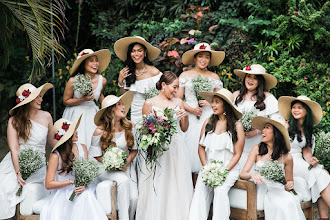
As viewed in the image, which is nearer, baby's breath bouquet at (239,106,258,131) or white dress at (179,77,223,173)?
baby's breath bouquet at (239,106,258,131)

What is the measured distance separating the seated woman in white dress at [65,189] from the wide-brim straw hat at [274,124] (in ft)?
8.39

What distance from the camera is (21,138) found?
687 cm

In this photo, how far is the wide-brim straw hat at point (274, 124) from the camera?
647 cm

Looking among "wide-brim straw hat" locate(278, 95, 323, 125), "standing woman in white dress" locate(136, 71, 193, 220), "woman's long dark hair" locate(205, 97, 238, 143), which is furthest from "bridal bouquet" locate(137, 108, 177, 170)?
"wide-brim straw hat" locate(278, 95, 323, 125)

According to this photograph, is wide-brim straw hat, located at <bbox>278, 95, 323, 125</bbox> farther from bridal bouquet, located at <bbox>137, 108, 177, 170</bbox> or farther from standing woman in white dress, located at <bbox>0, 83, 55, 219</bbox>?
standing woman in white dress, located at <bbox>0, 83, 55, 219</bbox>

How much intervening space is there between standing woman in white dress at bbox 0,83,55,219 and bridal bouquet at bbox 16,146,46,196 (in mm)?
101

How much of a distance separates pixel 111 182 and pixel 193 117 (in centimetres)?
215

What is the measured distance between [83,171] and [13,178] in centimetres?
135

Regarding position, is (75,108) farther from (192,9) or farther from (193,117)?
(192,9)

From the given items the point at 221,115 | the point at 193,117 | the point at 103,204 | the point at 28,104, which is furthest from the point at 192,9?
the point at 103,204

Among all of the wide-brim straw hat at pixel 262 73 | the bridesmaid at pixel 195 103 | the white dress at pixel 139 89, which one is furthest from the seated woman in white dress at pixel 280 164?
the white dress at pixel 139 89

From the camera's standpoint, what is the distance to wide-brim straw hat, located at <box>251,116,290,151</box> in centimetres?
647

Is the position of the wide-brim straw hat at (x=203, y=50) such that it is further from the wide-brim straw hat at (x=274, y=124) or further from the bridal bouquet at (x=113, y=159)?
the bridal bouquet at (x=113, y=159)

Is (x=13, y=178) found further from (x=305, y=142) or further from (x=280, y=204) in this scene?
(x=305, y=142)
